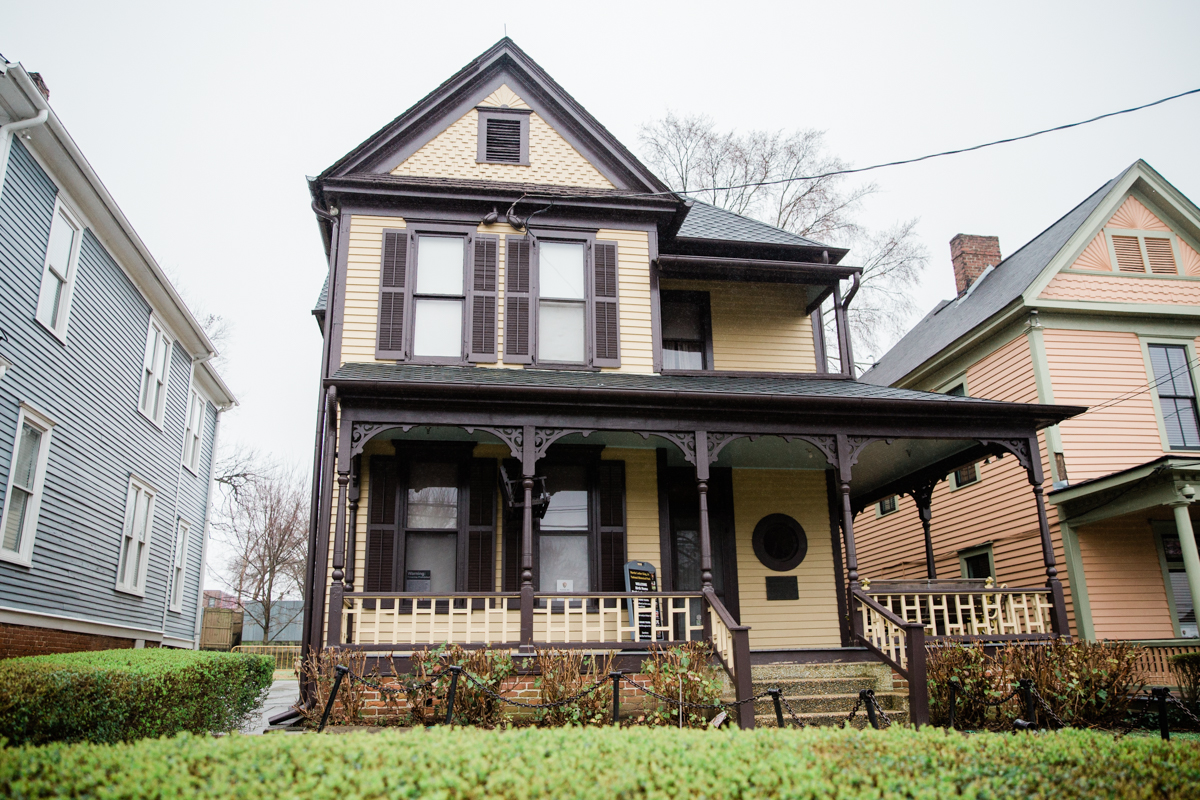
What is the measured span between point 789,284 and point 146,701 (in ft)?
33.0

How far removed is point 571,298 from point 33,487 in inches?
306

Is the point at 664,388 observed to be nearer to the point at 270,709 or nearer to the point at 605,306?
the point at 605,306

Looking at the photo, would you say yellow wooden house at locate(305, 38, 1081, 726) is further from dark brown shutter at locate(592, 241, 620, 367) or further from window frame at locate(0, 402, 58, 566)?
window frame at locate(0, 402, 58, 566)

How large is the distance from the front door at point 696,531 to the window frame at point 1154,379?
789cm

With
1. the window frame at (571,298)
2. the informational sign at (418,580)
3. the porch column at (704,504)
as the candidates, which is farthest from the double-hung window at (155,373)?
the porch column at (704,504)

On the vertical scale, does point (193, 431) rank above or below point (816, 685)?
above

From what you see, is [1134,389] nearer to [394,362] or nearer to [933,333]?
[933,333]

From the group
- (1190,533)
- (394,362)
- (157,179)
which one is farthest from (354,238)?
(157,179)

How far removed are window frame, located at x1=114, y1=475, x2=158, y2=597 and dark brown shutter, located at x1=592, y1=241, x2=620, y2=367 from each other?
31.1ft

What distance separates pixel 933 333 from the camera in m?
19.3

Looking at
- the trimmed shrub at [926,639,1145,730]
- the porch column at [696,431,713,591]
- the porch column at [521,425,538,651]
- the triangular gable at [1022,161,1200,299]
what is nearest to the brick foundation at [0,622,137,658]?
the porch column at [521,425,538,651]

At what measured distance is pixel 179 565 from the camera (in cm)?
1964

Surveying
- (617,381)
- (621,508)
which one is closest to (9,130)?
(617,381)

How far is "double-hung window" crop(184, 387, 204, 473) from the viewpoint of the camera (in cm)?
1968
